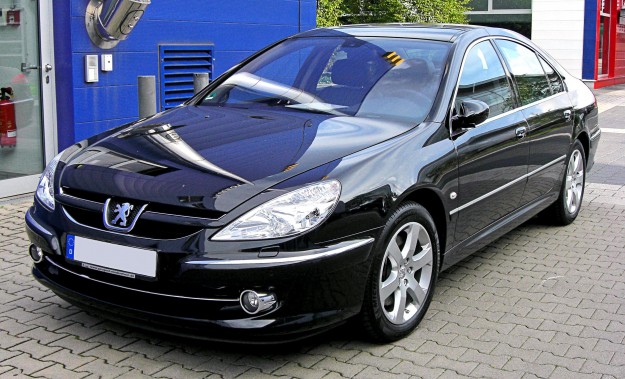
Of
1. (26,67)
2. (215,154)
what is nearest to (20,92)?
(26,67)

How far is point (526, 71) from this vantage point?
587 centimetres

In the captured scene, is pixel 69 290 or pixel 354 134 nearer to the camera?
pixel 69 290

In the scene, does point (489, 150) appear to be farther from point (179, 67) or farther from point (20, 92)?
point (179, 67)

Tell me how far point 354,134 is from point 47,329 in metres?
1.83

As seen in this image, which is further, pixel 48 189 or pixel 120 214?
pixel 48 189

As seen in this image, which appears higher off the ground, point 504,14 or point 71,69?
point 504,14

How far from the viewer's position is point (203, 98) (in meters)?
5.16

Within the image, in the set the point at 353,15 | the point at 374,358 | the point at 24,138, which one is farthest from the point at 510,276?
the point at 353,15

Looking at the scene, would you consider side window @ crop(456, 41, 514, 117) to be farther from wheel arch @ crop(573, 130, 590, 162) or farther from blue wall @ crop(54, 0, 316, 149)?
blue wall @ crop(54, 0, 316, 149)

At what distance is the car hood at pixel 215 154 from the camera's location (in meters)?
3.62

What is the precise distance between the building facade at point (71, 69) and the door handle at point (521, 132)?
3.97m

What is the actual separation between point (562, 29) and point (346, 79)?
20193 mm

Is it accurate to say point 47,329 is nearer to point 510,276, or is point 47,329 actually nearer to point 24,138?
point 510,276

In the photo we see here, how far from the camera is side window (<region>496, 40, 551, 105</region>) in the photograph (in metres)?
5.64
